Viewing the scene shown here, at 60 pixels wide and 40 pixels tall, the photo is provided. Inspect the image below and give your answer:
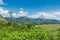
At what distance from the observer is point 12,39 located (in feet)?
182

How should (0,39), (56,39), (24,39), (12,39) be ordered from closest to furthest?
(0,39), (12,39), (24,39), (56,39)

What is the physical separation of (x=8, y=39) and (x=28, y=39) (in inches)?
355

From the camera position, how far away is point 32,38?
61.5 metres

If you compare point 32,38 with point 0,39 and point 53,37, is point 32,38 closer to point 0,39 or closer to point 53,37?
point 53,37

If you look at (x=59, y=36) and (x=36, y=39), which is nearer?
(x=36, y=39)

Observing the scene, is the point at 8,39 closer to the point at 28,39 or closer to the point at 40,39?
the point at 28,39

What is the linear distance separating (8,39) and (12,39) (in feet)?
7.25

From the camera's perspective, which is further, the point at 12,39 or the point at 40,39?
the point at 40,39

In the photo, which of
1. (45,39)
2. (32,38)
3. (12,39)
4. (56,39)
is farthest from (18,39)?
(56,39)

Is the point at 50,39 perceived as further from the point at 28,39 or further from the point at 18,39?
the point at 18,39

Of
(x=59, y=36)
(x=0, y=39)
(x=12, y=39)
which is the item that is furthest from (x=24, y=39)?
(x=59, y=36)

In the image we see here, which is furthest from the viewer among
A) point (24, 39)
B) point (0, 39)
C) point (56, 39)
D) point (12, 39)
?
point (56, 39)

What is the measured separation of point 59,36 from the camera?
66875 millimetres

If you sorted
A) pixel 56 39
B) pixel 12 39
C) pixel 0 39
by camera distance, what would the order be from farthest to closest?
1. pixel 56 39
2. pixel 12 39
3. pixel 0 39
